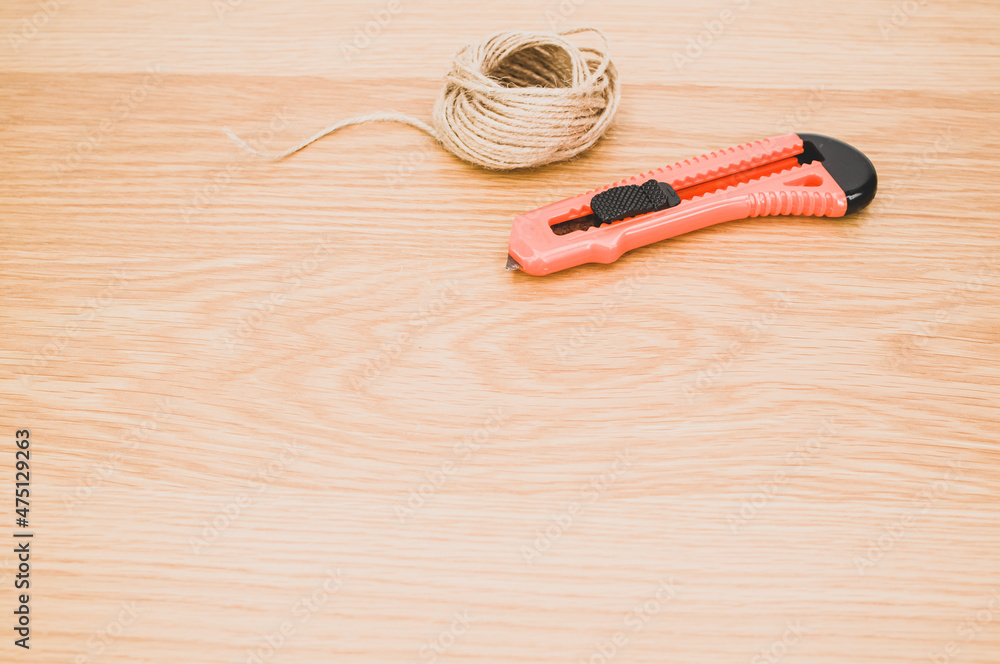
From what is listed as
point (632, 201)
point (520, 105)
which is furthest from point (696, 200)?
point (520, 105)

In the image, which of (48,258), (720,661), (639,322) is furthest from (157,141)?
(720,661)

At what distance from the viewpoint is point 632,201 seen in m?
0.66

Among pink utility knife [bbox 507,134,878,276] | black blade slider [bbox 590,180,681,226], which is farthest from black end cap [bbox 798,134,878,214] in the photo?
black blade slider [bbox 590,180,681,226]

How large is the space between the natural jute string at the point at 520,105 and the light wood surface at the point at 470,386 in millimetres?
29

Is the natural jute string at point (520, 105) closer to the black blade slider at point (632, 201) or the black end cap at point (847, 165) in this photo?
the black blade slider at point (632, 201)

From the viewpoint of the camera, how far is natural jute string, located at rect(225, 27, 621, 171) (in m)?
0.69

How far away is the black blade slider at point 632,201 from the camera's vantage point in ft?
2.16

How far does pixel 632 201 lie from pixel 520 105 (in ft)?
0.46

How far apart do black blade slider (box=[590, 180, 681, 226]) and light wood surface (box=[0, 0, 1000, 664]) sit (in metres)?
0.05

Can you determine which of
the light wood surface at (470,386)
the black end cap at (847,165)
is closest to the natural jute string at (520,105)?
the light wood surface at (470,386)

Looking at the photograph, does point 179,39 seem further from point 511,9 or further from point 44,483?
point 44,483

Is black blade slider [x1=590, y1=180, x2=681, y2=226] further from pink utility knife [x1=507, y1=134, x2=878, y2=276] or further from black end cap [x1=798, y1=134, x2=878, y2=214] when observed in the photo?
black end cap [x1=798, y1=134, x2=878, y2=214]

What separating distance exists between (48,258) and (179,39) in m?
0.35

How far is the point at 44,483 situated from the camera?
0.56 meters
